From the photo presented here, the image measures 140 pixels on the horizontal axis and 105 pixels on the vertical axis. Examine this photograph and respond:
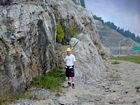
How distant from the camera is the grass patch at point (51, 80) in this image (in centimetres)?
1376

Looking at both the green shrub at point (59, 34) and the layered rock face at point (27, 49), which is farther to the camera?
the green shrub at point (59, 34)

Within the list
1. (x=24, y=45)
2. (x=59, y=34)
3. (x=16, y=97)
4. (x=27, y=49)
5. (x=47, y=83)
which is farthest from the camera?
(x=59, y=34)

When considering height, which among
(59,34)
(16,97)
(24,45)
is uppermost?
(59,34)

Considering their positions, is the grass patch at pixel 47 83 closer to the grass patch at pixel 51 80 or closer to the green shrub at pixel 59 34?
the grass patch at pixel 51 80

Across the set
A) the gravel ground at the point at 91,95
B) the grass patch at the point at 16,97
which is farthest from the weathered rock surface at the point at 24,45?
the gravel ground at the point at 91,95

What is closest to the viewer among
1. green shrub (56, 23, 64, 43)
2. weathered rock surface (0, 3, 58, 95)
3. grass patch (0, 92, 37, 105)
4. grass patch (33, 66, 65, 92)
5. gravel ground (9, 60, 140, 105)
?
grass patch (0, 92, 37, 105)

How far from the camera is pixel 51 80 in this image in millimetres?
14406

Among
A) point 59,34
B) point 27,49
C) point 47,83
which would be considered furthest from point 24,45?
point 59,34

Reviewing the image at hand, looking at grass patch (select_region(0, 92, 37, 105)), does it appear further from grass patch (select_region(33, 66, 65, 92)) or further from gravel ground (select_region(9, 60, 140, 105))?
grass patch (select_region(33, 66, 65, 92))

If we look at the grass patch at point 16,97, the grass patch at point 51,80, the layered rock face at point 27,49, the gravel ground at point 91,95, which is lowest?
the gravel ground at point 91,95

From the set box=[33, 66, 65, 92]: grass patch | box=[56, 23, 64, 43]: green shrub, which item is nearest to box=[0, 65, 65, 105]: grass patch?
box=[33, 66, 65, 92]: grass patch

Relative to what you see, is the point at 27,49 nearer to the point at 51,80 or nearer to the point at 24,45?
the point at 24,45

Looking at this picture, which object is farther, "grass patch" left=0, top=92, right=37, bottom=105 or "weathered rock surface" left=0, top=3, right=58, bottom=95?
"weathered rock surface" left=0, top=3, right=58, bottom=95

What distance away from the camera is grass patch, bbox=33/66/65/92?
1376 cm
